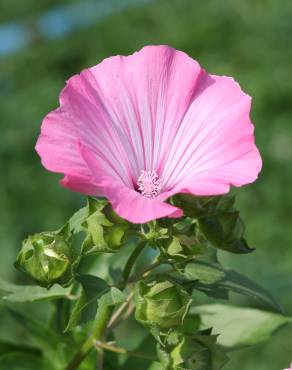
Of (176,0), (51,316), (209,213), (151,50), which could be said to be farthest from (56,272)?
(176,0)

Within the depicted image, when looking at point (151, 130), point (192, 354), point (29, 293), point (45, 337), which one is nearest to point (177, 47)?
point (45, 337)

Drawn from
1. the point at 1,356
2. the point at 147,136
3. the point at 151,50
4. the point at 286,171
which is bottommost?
the point at 286,171

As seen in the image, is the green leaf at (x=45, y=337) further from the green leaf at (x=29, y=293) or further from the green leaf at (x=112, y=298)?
the green leaf at (x=112, y=298)

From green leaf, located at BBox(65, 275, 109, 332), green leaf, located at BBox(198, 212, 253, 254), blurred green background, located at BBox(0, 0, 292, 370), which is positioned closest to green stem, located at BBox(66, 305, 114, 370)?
green leaf, located at BBox(65, 275, 109, 332)

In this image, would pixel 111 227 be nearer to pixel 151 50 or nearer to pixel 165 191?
pixel 165 191

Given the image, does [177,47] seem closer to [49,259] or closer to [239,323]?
[239,323]

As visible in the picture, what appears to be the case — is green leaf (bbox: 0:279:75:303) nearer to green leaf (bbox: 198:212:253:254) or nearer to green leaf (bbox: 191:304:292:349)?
green leaf (bbox: 191:304:292:349)
